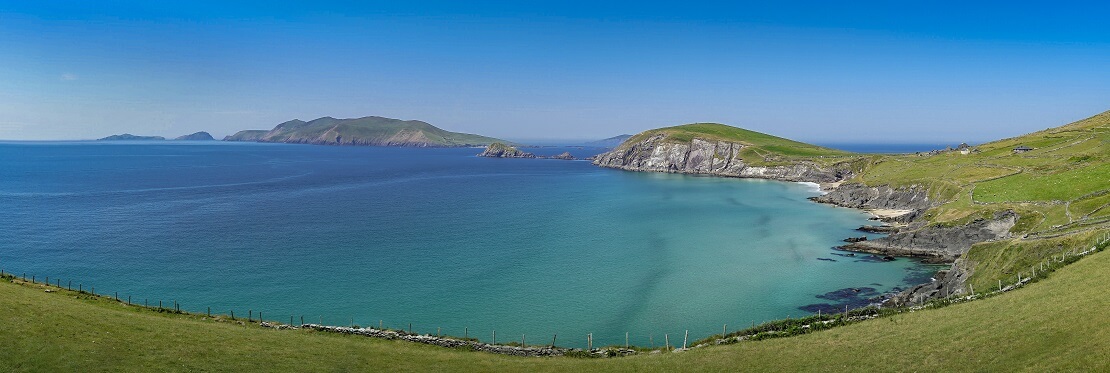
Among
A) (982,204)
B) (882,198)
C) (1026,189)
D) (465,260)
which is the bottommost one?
(465,260)

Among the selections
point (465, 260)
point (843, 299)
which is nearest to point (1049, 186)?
point (843, 299)

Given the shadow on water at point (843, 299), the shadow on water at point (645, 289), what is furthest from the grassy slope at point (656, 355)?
the shadow on water at point (843, 299)

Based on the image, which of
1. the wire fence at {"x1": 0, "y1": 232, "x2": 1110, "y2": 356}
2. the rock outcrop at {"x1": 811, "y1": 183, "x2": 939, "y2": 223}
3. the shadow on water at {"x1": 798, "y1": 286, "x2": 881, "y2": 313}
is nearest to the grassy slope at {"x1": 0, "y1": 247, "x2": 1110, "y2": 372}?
the wire fence at {"x1": 0, "y1": 232, "x2": 1110, "y2": 356}

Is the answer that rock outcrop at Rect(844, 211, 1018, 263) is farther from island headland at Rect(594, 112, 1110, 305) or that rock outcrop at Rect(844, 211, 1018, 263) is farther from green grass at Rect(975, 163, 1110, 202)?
green grass at Rect(975, 163, 1110, 202)

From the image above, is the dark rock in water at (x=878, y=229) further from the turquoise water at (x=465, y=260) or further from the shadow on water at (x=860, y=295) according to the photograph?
the shadow on water at (x=860, y=295)

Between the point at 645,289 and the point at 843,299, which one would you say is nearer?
the point at 843,299

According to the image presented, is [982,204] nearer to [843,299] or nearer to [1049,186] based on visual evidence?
[1049,186]
